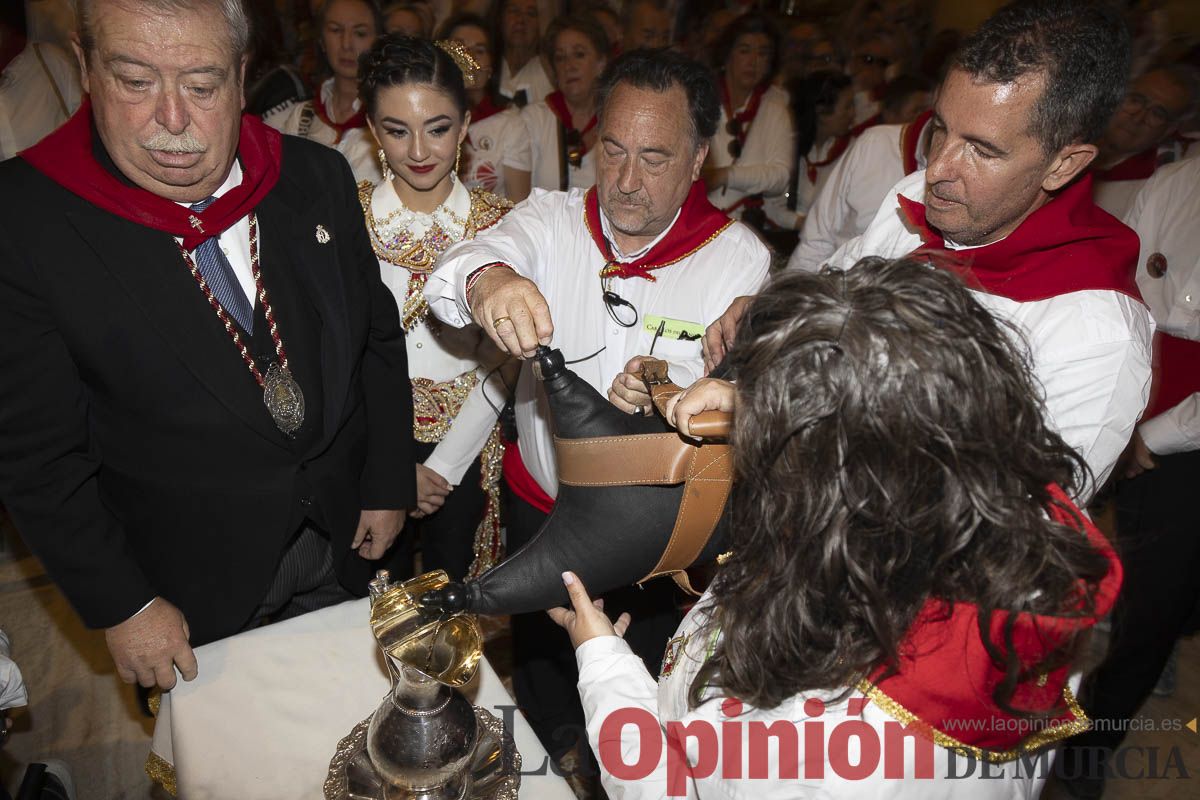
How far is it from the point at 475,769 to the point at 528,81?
Result: 4.28 m

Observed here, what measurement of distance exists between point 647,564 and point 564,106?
325 centimetres

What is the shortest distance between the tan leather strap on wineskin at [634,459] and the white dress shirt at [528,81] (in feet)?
12.9

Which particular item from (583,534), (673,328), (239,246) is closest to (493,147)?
(673,328)

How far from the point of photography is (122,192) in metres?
1.37

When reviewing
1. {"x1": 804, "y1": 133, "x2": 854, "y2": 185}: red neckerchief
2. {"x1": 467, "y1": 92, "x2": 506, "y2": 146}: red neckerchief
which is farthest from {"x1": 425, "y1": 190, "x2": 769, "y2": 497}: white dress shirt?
{"x1": 804, "y1": 133, "x2": 854, "y2": 185}: red neckerchief

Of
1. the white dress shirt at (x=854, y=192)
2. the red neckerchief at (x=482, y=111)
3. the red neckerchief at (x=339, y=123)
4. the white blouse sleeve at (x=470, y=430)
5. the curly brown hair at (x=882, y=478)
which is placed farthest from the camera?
the red neckerchief at (x=482, y=111)

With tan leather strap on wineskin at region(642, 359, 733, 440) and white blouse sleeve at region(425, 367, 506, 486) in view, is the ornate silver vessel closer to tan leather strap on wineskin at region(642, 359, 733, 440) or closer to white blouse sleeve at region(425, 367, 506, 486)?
tan leather strap on wineskin at region(642, 359, 733, 440)

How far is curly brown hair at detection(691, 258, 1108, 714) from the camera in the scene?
0.80 m

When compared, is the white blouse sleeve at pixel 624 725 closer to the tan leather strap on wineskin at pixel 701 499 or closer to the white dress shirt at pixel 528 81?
the tan leather strap on wineskin at pixel 701 499

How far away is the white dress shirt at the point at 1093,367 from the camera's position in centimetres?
126

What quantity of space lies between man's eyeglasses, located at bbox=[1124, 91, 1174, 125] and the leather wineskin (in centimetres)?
244

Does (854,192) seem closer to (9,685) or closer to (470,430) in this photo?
(470,430)

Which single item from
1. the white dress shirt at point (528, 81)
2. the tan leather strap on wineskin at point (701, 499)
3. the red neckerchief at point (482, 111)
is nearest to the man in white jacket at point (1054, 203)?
the tan leather strap on wineskin at point (701, 499)

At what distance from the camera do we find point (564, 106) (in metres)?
3.90
